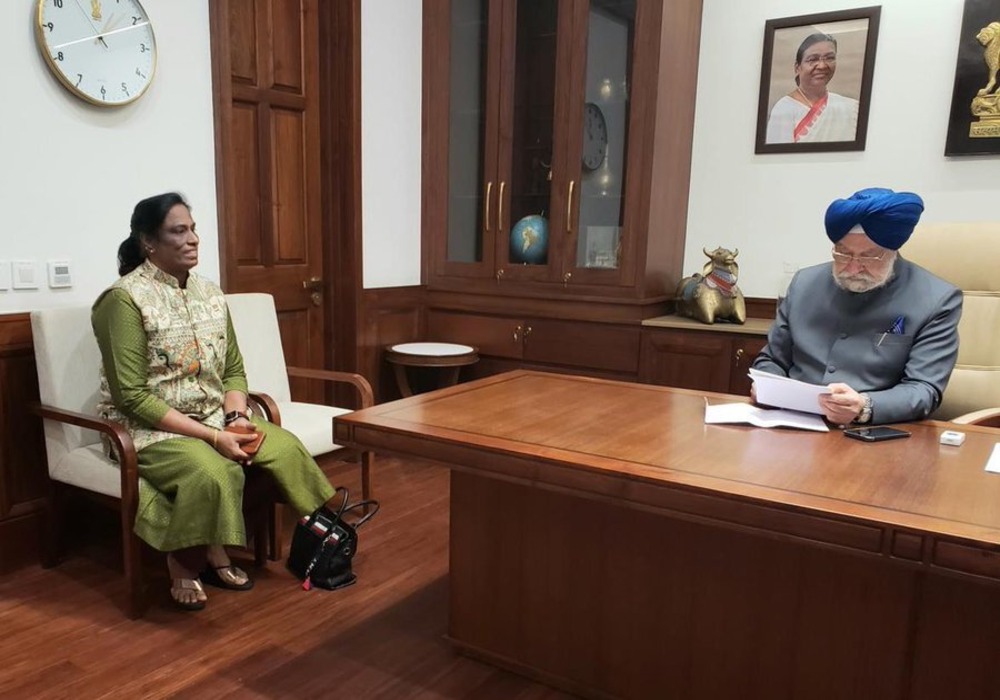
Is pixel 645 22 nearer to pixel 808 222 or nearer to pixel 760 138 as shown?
pixel 760 138

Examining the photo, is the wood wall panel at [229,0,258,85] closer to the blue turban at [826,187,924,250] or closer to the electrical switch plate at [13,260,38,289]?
the electrical switch plate at [13,260,38,289]

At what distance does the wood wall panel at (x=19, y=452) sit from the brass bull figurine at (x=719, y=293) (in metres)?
2.52

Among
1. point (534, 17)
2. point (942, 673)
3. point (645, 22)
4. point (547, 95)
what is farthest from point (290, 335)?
point (942, 673)

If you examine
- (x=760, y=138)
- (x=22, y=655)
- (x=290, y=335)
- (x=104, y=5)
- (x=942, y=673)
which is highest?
(x=104, y=5)

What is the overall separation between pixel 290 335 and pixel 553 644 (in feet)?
6.97

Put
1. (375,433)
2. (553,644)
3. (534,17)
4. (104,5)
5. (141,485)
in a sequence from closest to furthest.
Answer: (375,433) → (553,644) → (141,485) → (104,5) → (534,17)

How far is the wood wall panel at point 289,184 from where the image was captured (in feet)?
10.8

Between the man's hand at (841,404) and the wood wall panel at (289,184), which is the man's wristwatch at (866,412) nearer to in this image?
the man's hand at (841,404)

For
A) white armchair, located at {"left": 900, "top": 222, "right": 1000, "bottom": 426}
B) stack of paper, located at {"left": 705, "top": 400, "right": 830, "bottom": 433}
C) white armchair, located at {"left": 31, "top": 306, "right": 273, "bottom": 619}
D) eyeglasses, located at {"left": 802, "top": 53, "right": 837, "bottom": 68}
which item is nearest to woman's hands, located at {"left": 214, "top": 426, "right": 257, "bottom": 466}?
white armchair, located at {"left": 31, "top": 306, "right": 273, "bottom": 619}

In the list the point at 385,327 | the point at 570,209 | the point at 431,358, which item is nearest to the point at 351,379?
the point at 431,358

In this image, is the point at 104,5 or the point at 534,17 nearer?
the point at 104,5

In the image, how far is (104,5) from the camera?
97.9 inches

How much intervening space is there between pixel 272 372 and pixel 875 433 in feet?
7.20

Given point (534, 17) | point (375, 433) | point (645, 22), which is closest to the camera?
point (375, 433)
